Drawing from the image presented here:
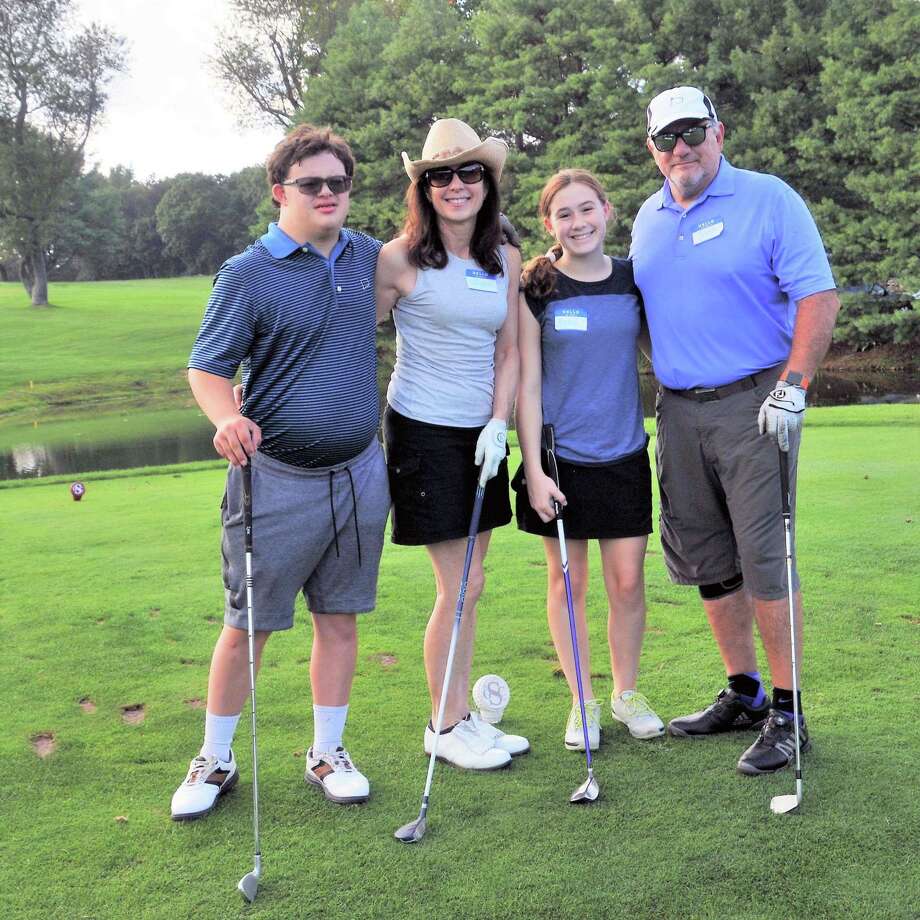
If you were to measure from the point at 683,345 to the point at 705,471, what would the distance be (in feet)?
1.40

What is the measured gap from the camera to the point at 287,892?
248cm

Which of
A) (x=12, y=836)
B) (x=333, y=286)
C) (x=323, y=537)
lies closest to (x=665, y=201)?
(x=333, y=286)

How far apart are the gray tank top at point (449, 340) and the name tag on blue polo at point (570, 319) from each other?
0.64 feet

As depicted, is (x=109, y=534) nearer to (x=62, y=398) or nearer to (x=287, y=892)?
(x=287, y=892)

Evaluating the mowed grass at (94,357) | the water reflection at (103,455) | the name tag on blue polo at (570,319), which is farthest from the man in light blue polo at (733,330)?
the mowed grass at (94,357)

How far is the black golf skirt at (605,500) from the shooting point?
3.48 meters

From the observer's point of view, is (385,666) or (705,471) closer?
(705,471)

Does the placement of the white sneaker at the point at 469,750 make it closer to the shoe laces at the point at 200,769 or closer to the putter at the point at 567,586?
the putter at the point at 567,586

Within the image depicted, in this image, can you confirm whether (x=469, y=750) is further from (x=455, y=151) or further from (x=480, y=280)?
(x=455, y=151)

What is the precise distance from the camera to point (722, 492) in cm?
354

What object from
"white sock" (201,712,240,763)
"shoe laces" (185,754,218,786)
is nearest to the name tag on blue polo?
"white sock" (201,712,240,763)

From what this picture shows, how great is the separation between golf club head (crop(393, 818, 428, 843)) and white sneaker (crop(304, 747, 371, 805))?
0.25m

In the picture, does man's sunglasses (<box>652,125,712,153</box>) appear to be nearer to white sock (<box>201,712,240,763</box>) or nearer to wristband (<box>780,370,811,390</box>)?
wristband (<box>780,370,811,390</box>)

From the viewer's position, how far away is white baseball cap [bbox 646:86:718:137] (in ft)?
11.1
